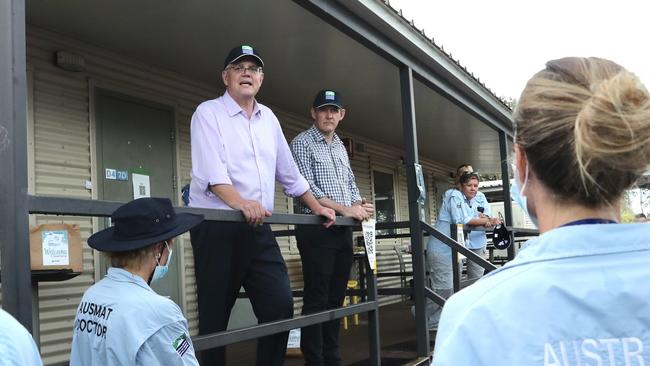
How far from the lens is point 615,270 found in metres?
0.87

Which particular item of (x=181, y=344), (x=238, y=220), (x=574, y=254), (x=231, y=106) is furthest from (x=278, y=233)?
(x=574, y=254)

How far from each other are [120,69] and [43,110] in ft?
3.00

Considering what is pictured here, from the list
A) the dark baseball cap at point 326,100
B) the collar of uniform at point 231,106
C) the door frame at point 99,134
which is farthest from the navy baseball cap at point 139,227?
the door frame at point 99,134

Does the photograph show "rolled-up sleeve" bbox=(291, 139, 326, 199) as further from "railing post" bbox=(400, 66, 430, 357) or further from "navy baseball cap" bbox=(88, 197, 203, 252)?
"navy baseball cap" bbox=(88, 197, 203, 252)

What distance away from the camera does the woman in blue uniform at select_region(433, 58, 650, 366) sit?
85 cm

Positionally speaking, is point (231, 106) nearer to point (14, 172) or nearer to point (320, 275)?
point (320, 275)

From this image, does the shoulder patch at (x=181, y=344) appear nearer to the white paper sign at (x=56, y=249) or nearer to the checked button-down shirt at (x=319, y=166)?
the checked button-down shirt at (x=319, y=166)

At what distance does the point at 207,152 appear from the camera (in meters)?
3.03

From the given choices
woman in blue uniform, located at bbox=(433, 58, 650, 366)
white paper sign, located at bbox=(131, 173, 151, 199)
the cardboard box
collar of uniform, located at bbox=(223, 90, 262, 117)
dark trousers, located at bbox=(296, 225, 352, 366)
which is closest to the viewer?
woman in blue uniform, located at bbox=(433, 58, 650, 366)

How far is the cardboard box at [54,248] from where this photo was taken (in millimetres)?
4078

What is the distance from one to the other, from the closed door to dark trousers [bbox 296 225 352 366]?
236cm

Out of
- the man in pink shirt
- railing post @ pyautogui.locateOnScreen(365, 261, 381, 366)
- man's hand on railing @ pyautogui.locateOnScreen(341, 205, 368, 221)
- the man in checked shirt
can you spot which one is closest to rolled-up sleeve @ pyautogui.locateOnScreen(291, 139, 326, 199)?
the man in checked shirt

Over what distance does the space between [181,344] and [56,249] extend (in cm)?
273

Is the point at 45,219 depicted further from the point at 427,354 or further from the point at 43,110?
the point at 427,354
